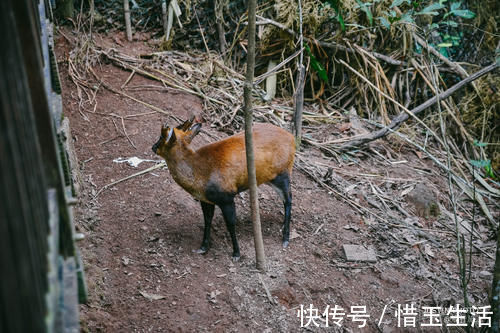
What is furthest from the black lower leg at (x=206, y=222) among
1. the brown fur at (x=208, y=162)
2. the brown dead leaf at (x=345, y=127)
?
the brown dead leaf at (x=345, y=127)

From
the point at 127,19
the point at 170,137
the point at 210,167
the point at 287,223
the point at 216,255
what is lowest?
the point at 216,255

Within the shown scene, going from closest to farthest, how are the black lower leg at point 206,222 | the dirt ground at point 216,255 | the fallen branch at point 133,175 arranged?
the dirt ground at point 216,255 → the black lower leg at point 206,222 → the fallen branch at point 133,175

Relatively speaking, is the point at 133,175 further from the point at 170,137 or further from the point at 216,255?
the point at 216,255

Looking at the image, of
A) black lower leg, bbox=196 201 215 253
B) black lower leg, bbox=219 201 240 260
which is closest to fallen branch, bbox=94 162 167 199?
black lower leg, bbox=196 201 215 253

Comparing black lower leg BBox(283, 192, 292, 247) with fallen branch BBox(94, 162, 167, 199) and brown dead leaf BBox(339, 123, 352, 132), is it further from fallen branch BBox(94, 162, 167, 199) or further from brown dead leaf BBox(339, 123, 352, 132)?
brown dead leaf BBox(339, 123, 352, 132)

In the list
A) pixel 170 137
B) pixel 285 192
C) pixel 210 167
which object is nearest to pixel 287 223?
pixel 285 192

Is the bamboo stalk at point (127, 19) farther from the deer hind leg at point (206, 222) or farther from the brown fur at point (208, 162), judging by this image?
the deer hind leg at point (206, 222)

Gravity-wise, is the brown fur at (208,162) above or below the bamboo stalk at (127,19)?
below

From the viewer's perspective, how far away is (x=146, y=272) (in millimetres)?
5004

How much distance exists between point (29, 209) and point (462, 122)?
853 centimetres

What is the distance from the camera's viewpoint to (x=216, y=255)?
5391mm

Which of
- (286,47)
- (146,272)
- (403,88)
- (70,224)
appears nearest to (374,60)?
(403,88)

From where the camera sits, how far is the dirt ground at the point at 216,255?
15.4 feet

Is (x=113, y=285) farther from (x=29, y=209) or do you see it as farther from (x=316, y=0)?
(x=316, y=0)
